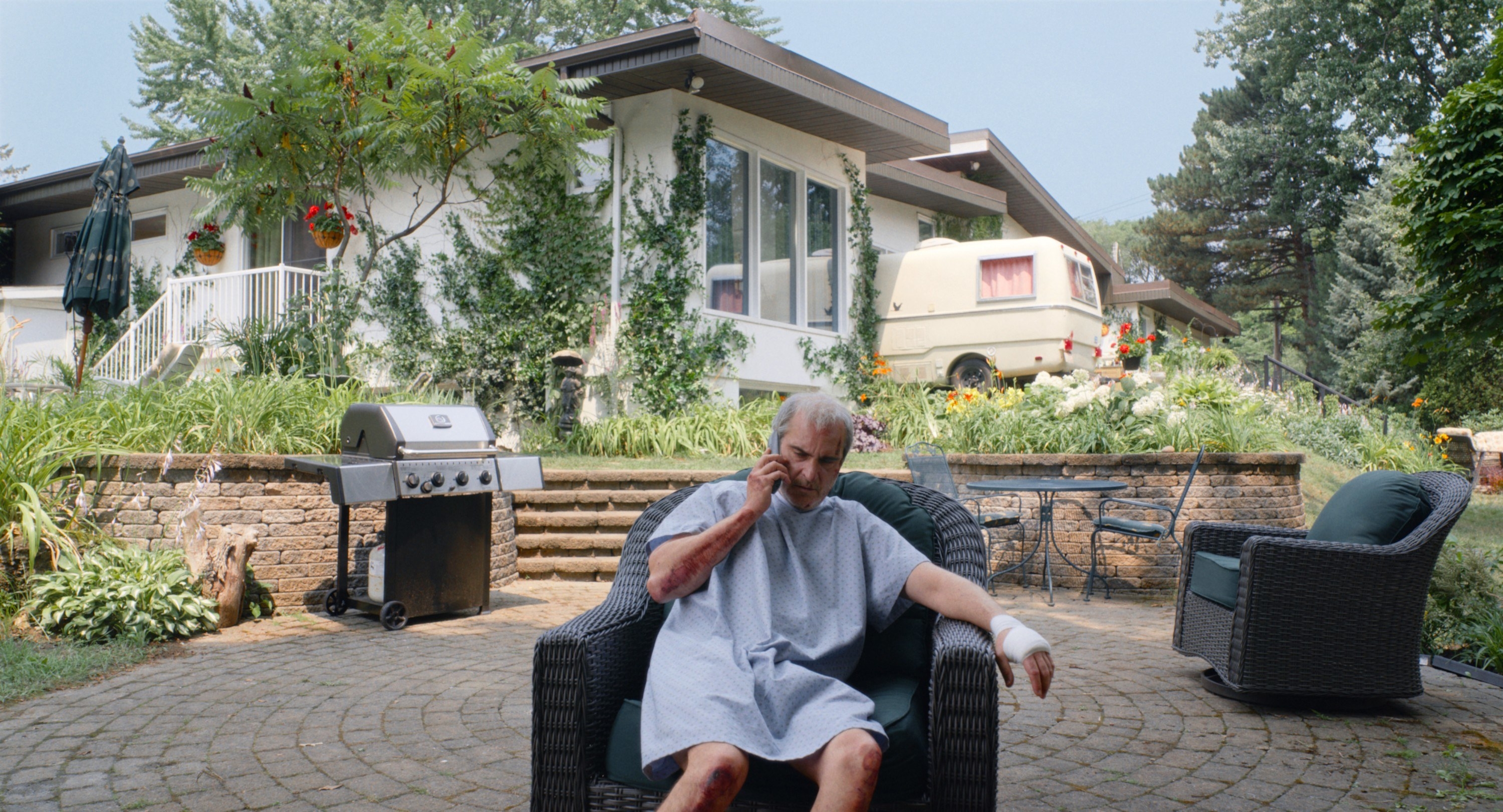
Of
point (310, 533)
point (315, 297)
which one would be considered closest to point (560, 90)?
point (315, 297)

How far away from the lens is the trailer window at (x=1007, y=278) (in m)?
11.4

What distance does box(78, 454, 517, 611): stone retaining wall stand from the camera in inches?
210

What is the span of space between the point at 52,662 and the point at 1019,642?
4139 millimetres

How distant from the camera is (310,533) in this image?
18.3 feet

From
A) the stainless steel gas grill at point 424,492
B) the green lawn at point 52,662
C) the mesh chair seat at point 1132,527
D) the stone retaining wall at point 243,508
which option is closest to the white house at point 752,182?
the stainless steel gas grill at point 424,492

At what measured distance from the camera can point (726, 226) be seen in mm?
10344

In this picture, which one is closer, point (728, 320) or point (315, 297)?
point (728, 320)

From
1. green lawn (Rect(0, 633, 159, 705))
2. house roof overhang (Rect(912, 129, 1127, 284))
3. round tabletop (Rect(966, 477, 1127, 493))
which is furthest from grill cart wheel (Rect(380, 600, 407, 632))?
house roof overhang (Rect(912, 129, 1127, 284))

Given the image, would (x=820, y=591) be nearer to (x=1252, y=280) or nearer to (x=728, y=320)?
(x=728, y=320)

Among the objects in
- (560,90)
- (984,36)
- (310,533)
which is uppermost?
(984,36)

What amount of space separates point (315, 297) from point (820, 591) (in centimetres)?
1004

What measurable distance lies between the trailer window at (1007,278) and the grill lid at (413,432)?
7.52 m

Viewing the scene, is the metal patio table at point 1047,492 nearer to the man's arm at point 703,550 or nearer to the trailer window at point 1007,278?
the man's arm at point 703,550

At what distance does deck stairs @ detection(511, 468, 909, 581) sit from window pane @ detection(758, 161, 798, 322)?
434cm
